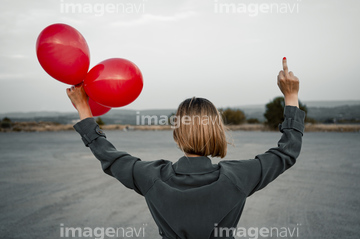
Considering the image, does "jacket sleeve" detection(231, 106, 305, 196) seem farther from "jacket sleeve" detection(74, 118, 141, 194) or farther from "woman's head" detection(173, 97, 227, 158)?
"jacket sleeve" detection(74, 118, 141, 194)

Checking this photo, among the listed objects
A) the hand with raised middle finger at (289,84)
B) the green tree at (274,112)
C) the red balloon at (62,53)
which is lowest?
the green tree at (274,112)

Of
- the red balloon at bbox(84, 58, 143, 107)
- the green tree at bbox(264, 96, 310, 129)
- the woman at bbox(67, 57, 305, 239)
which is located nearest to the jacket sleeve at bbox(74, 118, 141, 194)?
the woman at bbox(67, 57, 305, 239)

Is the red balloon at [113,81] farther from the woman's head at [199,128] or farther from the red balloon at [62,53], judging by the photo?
the woman's head at [199,128]

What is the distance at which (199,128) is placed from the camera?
4.82 ft

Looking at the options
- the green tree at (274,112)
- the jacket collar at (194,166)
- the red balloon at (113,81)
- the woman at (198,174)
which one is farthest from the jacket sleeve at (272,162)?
the green tree at (274,112)

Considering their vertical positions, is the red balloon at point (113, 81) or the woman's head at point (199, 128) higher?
the red balloon at point (113, 81)

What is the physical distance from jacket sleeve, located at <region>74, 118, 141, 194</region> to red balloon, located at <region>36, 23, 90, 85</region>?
0.51 meters

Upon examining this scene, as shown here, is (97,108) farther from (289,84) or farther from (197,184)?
(289,84)

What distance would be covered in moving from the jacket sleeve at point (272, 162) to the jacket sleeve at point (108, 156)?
50 centimetres

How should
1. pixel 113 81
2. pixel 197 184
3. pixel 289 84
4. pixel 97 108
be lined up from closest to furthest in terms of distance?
pixel 197 184 < pixel 289 84 < pixel 113 81 < pixel 97 108

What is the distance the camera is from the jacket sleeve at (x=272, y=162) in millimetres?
1422

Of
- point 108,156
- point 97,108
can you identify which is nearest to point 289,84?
point 108,156

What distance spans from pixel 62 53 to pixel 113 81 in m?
0.38

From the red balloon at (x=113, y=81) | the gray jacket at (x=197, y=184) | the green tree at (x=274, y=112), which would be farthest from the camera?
Answer: the green tree at (x=274, y=112)
